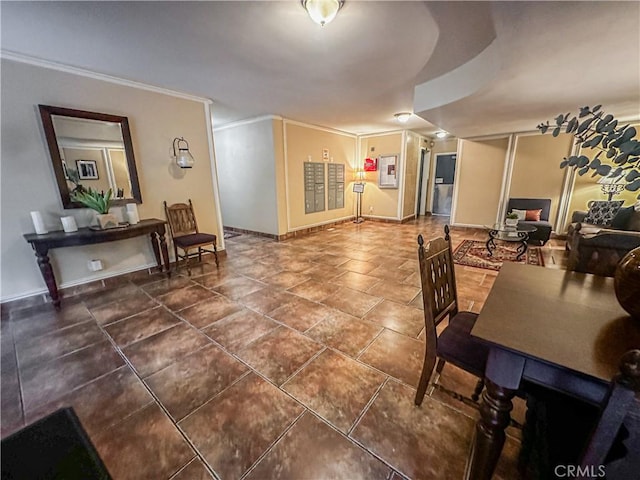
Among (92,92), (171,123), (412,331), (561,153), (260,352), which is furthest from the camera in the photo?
(561,153)

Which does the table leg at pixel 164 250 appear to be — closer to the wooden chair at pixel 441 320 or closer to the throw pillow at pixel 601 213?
the wooden chair at pixel 441 320

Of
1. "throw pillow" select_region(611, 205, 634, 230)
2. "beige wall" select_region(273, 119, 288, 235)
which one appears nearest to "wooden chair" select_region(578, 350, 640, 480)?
"beige wall" select_region(273, 119, 288, 235)

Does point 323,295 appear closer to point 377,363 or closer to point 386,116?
point 377,363

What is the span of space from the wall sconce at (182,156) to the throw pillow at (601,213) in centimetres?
645

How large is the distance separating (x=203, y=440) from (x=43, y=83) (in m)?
3.56

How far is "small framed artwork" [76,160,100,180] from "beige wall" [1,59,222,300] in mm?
224

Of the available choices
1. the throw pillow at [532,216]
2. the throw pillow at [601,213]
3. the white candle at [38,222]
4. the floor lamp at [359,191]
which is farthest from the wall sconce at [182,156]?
the throw pillow at [601,213]

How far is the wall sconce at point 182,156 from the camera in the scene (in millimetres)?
3465

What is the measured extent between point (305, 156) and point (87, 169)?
3.65m

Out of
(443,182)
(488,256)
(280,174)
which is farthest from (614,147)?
(443,182)

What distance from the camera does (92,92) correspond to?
9.15ft

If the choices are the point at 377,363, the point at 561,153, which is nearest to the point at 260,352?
the point at 377,363

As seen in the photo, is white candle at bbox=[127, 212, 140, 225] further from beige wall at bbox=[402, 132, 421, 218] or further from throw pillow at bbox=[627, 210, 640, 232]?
throw pillow at bbox=[627, 210, 640, 232]

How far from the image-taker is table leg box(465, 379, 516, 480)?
92 centimetres
